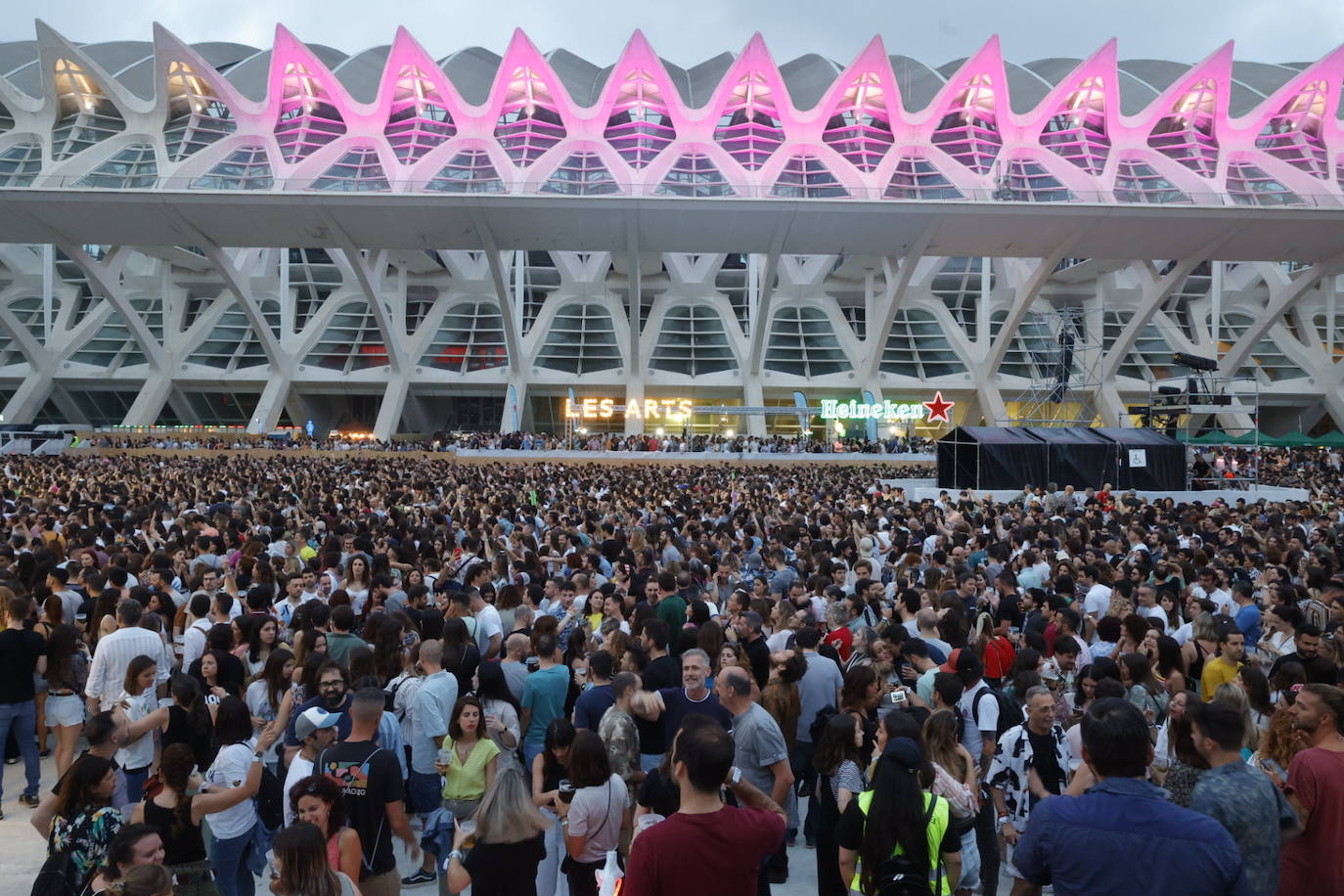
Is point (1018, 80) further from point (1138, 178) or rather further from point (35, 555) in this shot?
point (35, 555)

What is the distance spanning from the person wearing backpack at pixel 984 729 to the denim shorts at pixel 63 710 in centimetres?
541

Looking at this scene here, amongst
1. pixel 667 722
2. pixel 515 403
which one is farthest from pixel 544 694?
pixel 515 403

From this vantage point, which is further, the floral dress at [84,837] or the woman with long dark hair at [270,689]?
the woman with long dark hair at [270,689]

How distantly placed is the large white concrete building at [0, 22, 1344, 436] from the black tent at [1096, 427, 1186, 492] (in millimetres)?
15109

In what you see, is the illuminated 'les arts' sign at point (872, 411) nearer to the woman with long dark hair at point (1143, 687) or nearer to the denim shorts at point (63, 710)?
the woman with long dark hair at point (1143, 687)

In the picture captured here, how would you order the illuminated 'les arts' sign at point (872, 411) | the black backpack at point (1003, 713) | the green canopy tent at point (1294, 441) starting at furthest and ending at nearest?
the illuminated 'les arts' sign at point (872, 411), the green canopy tent at point (1294, 441), the black backpack at point (1003, 713)

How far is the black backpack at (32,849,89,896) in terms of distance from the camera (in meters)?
3.13

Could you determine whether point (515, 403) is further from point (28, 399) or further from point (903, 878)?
point (903, 878)

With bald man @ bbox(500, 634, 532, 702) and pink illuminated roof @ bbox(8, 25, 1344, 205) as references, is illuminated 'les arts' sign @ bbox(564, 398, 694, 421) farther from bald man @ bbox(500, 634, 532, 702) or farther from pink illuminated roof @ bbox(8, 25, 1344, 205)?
bald man @ bbox(500, 634, 532, 702)

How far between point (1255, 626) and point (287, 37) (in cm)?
4461

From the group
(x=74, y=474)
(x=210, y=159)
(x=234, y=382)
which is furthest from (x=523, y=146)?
(x=74, y=474)

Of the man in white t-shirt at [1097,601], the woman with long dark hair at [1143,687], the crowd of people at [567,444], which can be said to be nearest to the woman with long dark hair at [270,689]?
the woman with long dark hair at [1143,687]

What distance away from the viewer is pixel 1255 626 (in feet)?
22.7

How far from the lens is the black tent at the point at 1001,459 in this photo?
22266 millimetres
